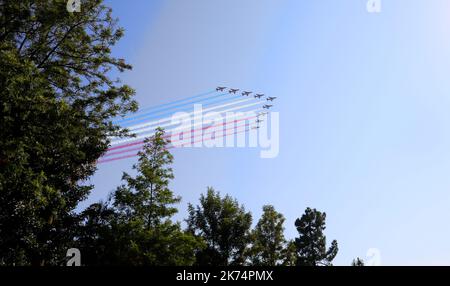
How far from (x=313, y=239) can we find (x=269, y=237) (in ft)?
119

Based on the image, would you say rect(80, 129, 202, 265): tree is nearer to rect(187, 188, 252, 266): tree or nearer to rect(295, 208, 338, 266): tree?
rect(187, 188, 252, 266): tree

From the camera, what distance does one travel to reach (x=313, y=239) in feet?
250

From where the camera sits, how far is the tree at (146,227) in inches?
1066

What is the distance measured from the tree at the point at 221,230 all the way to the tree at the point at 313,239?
4019cm

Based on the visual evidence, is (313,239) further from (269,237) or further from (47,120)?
(47,120)

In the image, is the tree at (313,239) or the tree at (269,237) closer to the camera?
the tree at (269,237)

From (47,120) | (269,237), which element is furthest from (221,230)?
(47,120)

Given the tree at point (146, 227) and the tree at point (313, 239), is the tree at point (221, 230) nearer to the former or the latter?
the tree at point (146, 227)

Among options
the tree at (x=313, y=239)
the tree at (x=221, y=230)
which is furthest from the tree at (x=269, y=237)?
Answer: the tree at (x=313, y=239)

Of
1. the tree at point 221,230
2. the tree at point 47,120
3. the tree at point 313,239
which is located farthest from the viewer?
the tree at point 313,239

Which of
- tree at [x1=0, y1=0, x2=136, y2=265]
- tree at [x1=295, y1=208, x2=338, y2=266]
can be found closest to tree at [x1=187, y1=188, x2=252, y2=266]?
tree at [x1=0, y1=0, x2=136, y2=265]
